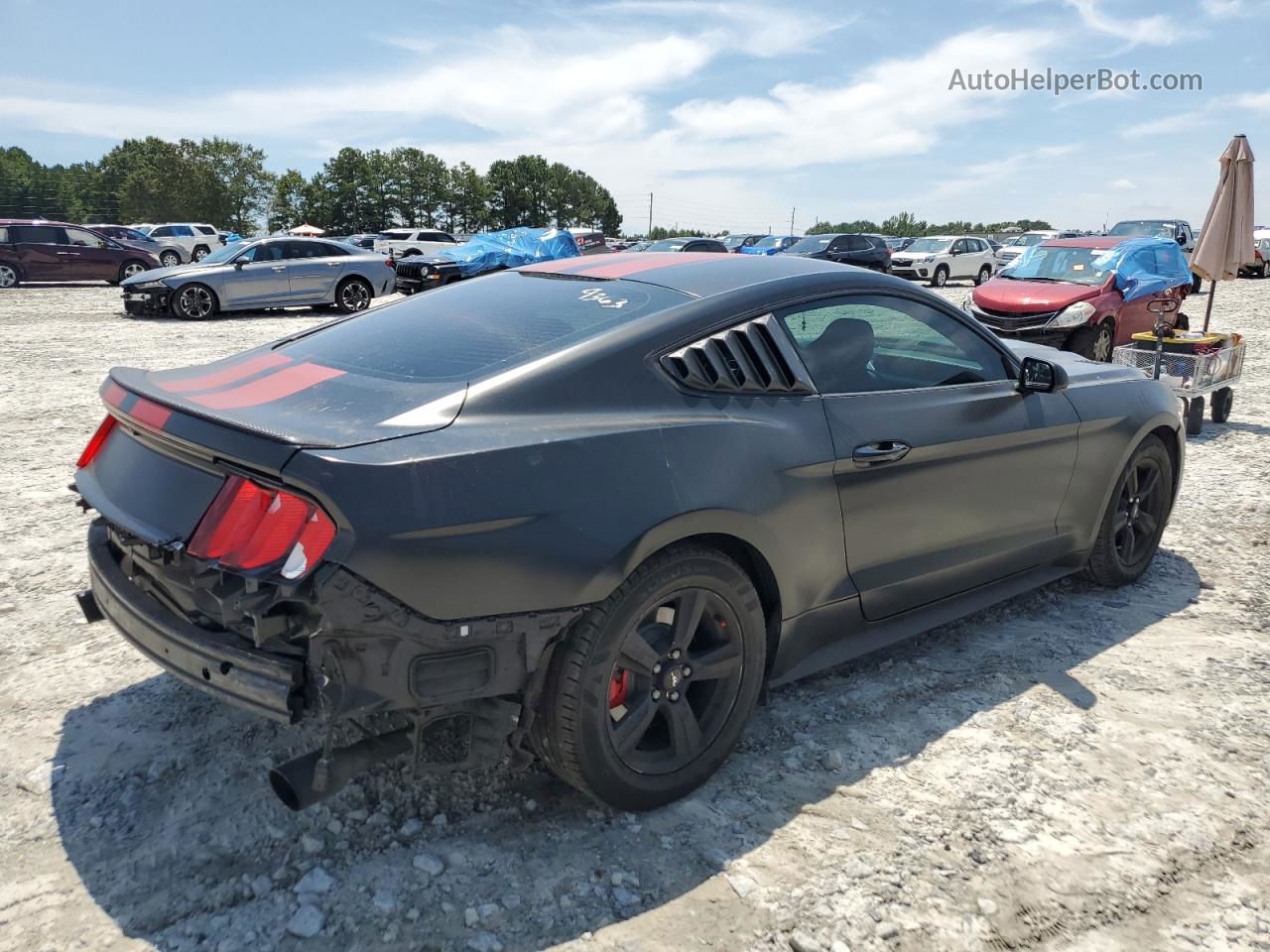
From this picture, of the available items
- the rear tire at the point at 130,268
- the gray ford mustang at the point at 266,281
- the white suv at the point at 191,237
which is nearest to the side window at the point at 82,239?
the rear tire at the point at 130,268

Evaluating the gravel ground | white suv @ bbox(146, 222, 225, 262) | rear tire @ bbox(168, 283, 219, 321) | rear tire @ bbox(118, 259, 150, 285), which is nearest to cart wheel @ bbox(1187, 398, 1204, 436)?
the gravel ground

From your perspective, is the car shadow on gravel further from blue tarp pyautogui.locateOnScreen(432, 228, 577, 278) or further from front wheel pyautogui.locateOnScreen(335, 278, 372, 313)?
blue tarp pyautogui.locateOnScreen(432, 228, 577, 278)

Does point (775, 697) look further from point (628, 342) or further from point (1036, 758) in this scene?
point (628, 342)

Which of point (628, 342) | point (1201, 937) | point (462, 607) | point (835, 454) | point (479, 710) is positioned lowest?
point (1201, 937)

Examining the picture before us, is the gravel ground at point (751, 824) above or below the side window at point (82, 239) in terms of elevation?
below

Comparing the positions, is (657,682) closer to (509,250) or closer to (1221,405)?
(1221,405)

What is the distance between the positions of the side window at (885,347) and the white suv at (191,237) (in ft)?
119

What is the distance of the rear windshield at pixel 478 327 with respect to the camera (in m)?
2.65

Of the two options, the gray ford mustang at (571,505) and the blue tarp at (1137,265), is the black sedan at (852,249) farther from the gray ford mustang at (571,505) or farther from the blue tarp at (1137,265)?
the gray ford mustang at (571,505)

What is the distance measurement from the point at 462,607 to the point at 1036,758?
1.98m

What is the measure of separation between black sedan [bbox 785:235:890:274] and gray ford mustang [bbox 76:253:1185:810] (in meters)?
24.2

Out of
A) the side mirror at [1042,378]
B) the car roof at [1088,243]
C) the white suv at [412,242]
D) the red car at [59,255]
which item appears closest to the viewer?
the side mirror at [1042,378]

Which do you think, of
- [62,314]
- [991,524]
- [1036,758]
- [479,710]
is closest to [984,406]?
[991,524]

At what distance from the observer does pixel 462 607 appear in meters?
2.20
